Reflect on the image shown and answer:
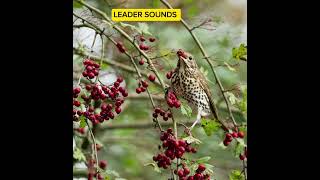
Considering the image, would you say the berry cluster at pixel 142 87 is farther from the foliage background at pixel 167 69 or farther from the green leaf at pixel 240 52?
the green leaf at pixel 240 52

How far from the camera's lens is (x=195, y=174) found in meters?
2.76

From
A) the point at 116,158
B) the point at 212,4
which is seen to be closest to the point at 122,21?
the point at 212,4

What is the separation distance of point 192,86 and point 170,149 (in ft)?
1.51

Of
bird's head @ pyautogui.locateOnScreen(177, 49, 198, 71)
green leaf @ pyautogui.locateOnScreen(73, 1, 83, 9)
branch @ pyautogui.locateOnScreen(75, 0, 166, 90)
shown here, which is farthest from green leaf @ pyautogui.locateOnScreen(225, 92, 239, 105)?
green leaf @ pyautogui.locateOnScreen(73, 1, 83, 9)

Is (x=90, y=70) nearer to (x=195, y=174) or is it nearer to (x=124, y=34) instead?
(x=124, y=34)

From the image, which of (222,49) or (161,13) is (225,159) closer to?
(222,49)

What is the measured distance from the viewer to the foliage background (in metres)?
3.12

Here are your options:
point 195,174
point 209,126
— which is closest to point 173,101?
point 209,126

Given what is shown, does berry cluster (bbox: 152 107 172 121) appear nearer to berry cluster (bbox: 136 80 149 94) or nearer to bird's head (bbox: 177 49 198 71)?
berry cluster (bbox: 136 80 149 94)

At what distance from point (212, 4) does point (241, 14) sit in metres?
0.48

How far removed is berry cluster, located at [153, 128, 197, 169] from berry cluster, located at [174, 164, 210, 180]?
0.06m

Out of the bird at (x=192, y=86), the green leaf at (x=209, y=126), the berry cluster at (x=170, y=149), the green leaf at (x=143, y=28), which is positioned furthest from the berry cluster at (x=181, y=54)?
the berry cluster at (x=170, y=149)
